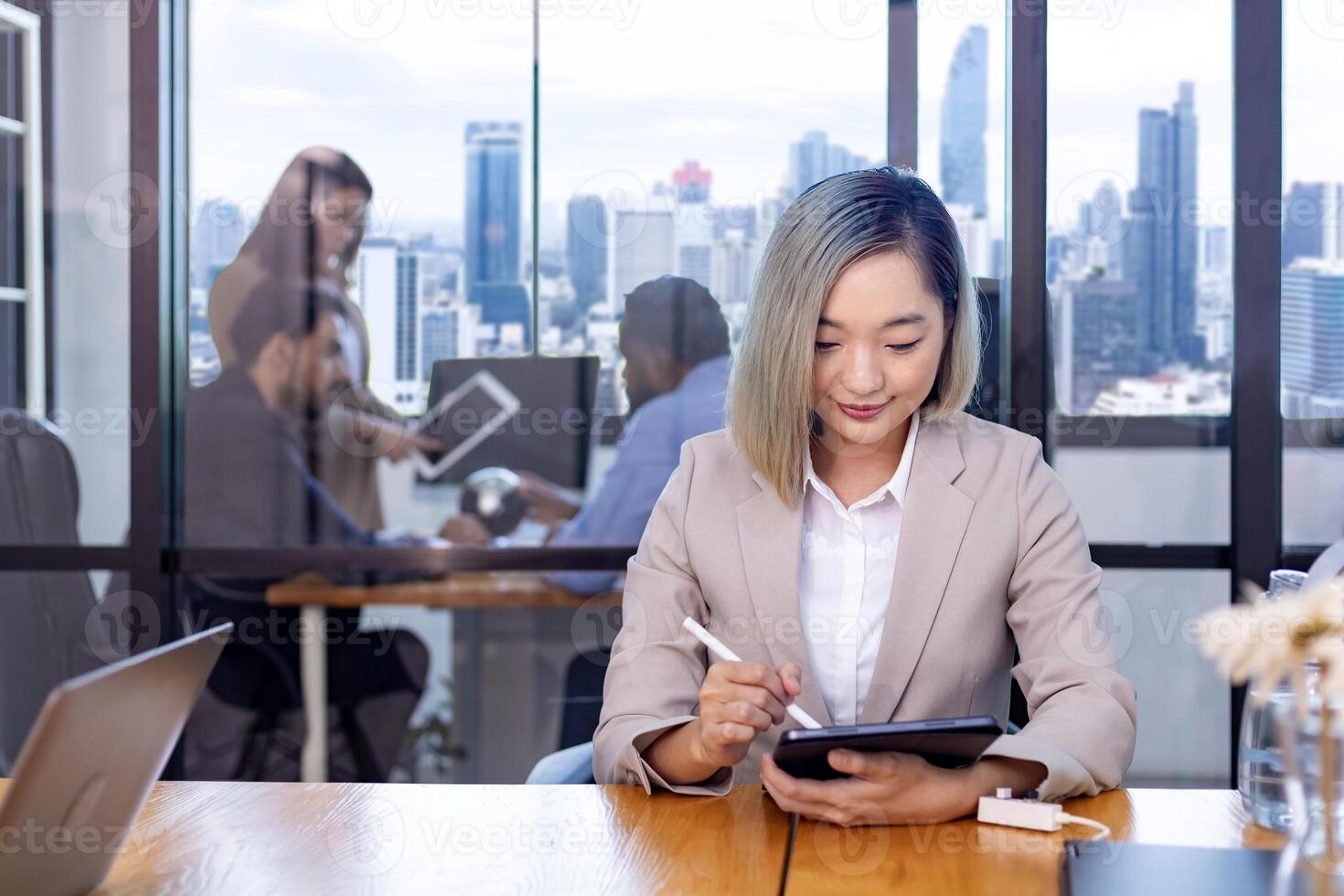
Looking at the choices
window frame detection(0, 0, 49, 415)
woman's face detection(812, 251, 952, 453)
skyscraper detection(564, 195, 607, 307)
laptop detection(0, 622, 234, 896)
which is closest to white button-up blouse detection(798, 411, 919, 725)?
woman's face detection(812, 251, 952, 453)

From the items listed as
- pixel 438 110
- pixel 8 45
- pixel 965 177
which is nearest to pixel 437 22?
pixel 438 110

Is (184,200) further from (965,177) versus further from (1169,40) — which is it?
(1169,40)

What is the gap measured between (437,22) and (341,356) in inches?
→ 31.1

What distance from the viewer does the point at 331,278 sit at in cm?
284

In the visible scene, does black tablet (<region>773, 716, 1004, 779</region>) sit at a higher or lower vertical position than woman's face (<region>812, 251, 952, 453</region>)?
lower

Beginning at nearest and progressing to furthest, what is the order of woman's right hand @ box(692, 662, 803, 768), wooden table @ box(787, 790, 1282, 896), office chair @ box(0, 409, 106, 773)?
wooden table @ box(787, 790, 1282, 896) < woman's right hand @ box(692, 662, 803, 768) < office chair @ box(0, 409, 106, 773)

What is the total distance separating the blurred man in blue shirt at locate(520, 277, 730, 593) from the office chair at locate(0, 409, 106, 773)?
3.30 feet

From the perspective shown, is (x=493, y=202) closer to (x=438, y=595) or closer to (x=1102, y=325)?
(x=438, y=595)

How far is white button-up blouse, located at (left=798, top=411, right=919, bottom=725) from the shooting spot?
1.68 metres

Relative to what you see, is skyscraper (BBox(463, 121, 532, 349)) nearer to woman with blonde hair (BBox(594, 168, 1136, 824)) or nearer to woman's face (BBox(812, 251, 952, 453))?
woman with blonde hair (BBox(594, 168, 1136, 824))

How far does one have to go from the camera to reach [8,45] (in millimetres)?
2689

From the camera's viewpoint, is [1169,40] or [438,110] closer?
[1169,40]

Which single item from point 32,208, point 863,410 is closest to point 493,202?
point 32,208

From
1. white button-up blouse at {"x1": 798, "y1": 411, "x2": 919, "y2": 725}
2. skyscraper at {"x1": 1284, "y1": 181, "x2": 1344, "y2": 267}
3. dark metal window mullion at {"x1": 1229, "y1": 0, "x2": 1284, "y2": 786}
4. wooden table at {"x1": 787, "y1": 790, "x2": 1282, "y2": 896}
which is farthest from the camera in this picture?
skyscraper at {"x1": 1284, "y1": 181, "x2": 1344, "y2": 267}
